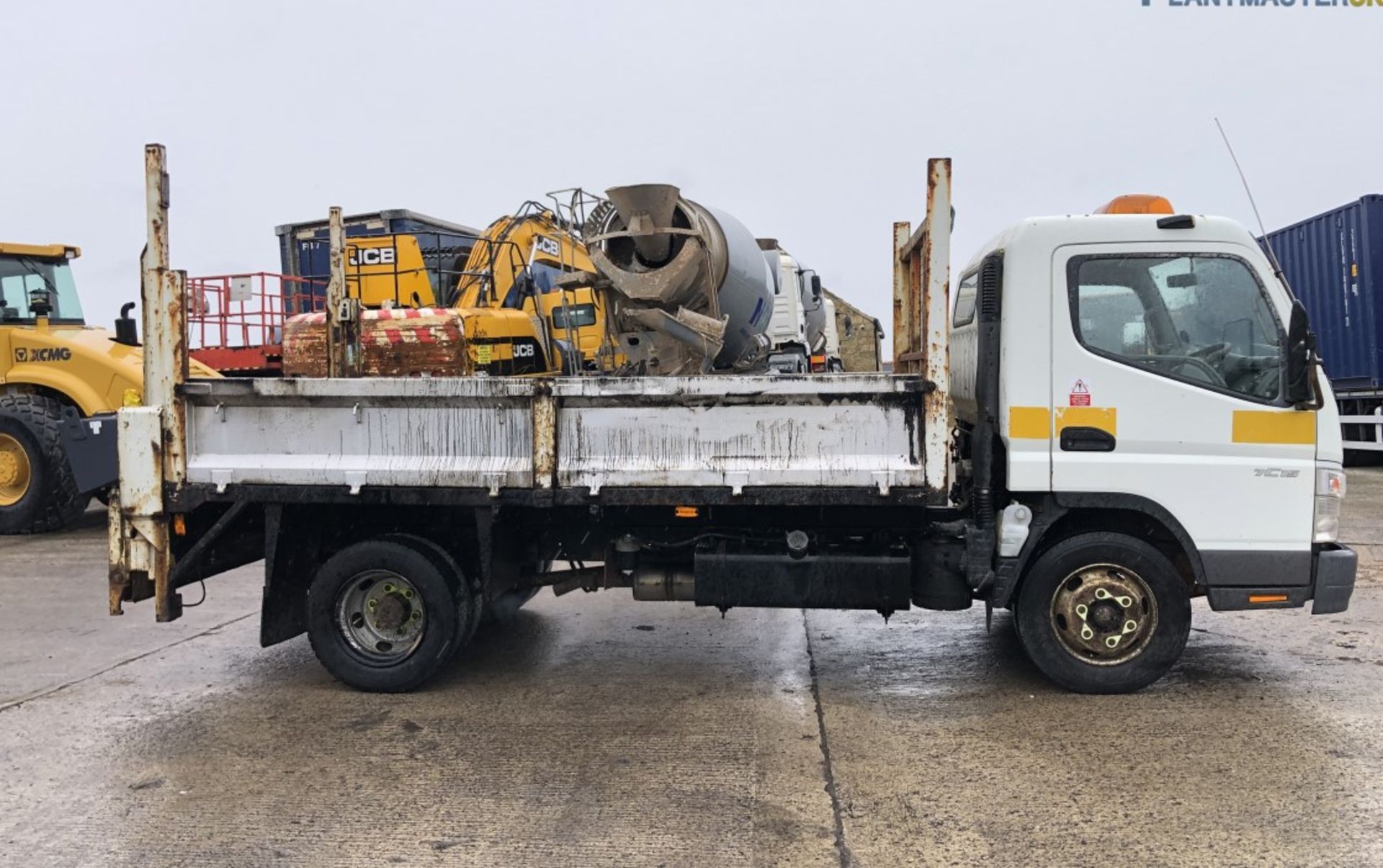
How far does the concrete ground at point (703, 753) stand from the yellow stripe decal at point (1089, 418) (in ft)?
4.57

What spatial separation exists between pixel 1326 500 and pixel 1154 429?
0.91 m

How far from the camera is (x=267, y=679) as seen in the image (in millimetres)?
5816

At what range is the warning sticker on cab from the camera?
496 cm

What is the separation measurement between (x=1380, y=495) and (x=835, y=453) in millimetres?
11223

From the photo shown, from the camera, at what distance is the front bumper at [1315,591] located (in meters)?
4.93

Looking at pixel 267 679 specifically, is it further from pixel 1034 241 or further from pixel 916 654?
pixel 1034 241

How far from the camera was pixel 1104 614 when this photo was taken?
506cm

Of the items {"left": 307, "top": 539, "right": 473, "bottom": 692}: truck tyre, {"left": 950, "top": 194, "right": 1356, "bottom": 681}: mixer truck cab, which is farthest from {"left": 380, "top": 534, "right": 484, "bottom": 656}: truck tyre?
{"left": 950, "top": 194, "right": 1356, "bottom": 681}: mixer truck cab

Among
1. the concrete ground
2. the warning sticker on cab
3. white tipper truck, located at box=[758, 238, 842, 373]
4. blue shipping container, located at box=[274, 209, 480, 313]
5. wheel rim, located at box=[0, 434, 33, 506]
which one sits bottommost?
the concrete ground

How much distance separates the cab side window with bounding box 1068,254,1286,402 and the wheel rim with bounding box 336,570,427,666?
377 cm

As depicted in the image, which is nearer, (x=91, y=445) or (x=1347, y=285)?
(x=91, y=445)

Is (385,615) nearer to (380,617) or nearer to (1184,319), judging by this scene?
(380,617)

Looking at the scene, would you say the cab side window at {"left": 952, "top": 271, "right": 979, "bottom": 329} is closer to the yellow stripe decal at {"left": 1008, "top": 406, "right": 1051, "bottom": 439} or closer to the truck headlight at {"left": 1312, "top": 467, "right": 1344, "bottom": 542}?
the yellow stripe decal at {"left": 1008, "top": 406, "right": 1051, "bottom": 439}

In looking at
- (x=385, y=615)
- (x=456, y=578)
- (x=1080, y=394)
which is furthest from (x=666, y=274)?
(x=385, y=615)
